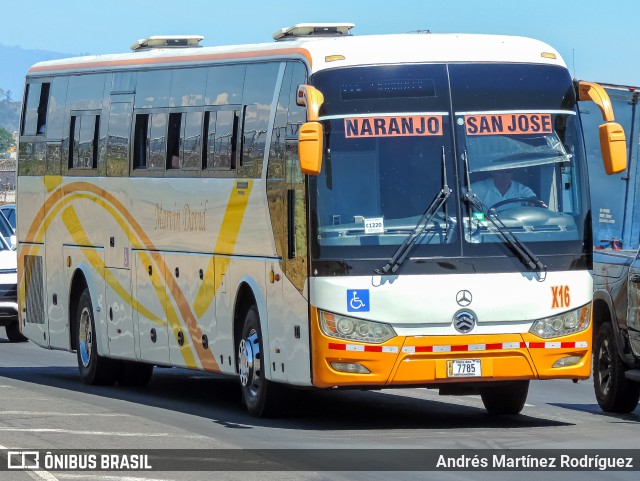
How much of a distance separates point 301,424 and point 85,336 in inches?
262

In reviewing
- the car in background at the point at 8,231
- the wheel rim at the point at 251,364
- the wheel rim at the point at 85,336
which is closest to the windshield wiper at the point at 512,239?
the wheel rim at the point at 251,364

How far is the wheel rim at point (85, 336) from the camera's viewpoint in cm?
2219

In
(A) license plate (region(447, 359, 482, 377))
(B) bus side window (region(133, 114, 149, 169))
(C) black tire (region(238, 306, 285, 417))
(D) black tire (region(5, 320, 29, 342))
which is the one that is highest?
(B) bus side window (region(133, 114, 149, 169))

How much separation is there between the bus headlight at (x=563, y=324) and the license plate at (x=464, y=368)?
0.56m

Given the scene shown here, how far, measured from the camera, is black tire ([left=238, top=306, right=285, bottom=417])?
54.7ft

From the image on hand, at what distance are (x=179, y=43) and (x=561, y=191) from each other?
6806 mm

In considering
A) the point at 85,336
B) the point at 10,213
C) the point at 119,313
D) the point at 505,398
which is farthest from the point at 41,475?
the point at 10,213

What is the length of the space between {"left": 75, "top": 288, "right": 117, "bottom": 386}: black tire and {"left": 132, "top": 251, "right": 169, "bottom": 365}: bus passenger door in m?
1.57

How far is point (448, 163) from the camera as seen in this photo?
15523 mm

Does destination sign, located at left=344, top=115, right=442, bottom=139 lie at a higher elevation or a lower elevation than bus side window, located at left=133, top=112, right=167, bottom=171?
higher

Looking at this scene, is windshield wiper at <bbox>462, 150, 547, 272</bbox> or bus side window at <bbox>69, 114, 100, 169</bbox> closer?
windshield wiper at <bbox>462, 150, 547, 272</bbox>

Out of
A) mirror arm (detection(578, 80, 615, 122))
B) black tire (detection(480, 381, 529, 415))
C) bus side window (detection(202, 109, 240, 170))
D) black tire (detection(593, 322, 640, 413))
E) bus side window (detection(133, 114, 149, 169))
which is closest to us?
mirror arm (detection(578, 80, 615, 122))

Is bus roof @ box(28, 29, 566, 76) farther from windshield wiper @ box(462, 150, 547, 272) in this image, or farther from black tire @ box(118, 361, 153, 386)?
black tire @ box(118, 361, 153, 386)

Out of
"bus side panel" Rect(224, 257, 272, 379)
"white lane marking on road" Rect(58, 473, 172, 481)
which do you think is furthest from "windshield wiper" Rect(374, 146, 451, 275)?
"white lane marking on road" Rect(58, 473, 172, 481)
